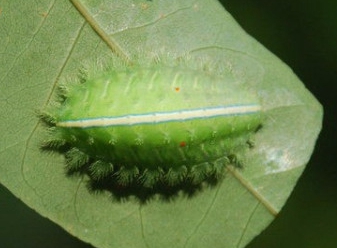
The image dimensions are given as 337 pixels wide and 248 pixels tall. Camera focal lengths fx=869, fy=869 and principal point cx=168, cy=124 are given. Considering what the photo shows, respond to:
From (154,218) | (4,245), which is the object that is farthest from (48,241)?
(154,218)

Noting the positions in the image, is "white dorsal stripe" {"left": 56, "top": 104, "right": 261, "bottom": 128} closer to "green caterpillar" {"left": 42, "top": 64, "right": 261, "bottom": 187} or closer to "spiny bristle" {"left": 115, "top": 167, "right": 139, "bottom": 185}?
"green caterpillar" {"left": 42, "top": 64, "right": 261, "bottom": 187}

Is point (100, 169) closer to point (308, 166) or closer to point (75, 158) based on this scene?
point (75, 158)

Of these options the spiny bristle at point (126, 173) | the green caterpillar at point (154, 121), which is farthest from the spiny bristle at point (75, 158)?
the spiny bristle at point (126, 173)

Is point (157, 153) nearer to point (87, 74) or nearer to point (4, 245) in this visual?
point (87, 74)

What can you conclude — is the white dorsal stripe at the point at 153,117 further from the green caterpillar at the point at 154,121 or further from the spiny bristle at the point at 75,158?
the spiny bristle at the point at 75,158

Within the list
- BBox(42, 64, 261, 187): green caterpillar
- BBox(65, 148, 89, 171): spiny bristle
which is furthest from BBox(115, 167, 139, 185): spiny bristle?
BBox(65, 148, 89, 171): spiny bristle
